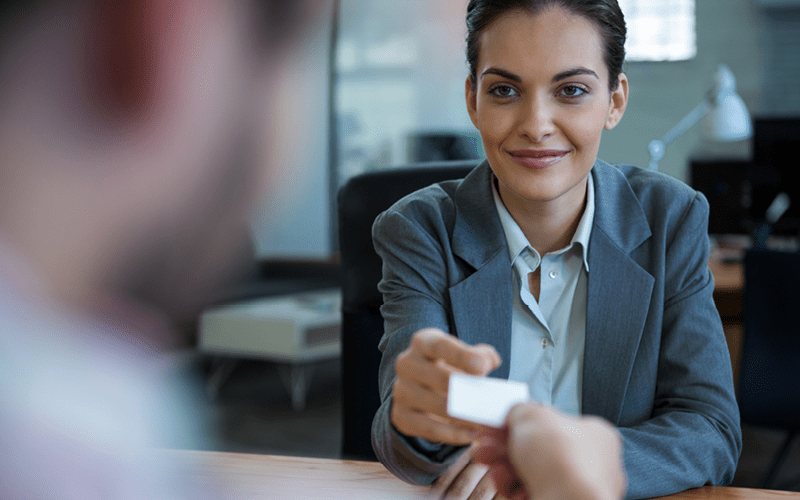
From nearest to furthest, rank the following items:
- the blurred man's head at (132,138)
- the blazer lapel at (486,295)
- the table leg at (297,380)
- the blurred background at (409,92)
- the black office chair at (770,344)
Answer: the blazer lapel at (486,295) < the black office chair at (770,344) < the table leg at (297,380) < the blurred man's head at (132,138) < the blurred background at (409,92)

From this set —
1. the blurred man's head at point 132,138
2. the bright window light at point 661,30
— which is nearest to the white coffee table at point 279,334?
the blurred man's head at point 132,138

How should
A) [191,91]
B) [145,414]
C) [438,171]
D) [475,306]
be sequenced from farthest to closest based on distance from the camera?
[191,91]
[145,414]
[438,171]
[475,306]

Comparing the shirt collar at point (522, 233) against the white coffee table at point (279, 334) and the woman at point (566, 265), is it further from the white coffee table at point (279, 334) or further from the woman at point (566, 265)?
the white coffee table at point (279, 334)

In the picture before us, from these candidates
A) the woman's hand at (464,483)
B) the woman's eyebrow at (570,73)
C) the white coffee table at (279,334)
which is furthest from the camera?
the white coffee table at (279,334)

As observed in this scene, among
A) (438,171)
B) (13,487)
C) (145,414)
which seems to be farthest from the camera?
(145,414)

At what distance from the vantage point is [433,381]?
61 cm

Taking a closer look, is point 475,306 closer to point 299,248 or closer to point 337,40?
point 299,248

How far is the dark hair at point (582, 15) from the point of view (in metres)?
0.90

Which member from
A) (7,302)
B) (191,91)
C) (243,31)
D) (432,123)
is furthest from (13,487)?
(432,123)

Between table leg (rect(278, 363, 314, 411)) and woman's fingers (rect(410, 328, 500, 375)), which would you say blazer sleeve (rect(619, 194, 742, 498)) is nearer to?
woman's fingers (rect(410, 328, 500, 375))

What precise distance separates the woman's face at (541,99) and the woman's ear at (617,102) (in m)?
0.06

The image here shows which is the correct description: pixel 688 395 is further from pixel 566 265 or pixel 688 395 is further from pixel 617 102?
pixel 617 102

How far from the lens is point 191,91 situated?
16.0ft

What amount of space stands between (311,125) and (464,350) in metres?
5.40
